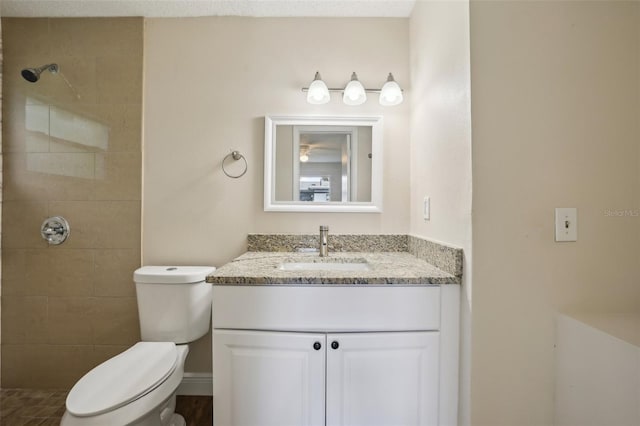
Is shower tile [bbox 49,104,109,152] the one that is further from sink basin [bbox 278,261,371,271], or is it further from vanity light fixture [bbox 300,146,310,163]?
sink basin [bbox 278,261,371,271]

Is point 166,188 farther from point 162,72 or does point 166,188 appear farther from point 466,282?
point 466,282

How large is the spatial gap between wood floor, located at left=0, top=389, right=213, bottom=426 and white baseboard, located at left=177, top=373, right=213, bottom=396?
24mm

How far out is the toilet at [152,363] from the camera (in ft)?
2.93

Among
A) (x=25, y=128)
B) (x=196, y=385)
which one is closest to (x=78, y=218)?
(x=25, y=128)

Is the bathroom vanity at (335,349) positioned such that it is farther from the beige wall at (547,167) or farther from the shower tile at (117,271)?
the shower tile at (117,271)

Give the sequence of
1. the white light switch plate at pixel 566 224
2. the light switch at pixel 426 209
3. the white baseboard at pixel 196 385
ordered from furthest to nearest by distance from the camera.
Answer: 1. the white baseboard at pixel 196 385
2. the light switch at pixel 426 209
3. the white light switch plate at pixel 566 224

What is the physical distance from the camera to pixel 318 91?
55.9 inches

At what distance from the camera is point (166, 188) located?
1.53 metres

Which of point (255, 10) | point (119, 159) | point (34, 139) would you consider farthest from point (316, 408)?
point (34, 139)

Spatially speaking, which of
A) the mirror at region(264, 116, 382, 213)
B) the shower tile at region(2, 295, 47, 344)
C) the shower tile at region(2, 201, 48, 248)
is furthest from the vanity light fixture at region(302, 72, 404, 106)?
the shower tile at region(2, 295, 47, 344)

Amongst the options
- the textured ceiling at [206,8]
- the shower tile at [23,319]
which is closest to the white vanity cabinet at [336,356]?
the shower tile at [23,319]

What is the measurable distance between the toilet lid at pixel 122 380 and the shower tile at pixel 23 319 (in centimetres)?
84

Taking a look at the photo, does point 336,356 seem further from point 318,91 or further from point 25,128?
point 25,128

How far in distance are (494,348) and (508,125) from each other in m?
0.73
